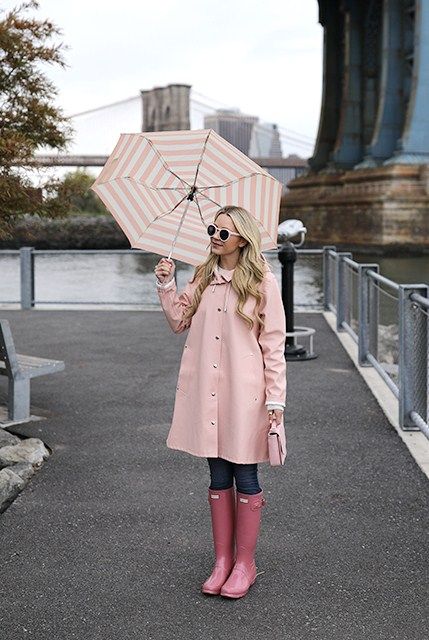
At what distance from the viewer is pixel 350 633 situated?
355 centimetres

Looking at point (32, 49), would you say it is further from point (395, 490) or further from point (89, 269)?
point (89, 269)

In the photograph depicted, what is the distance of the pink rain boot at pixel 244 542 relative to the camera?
151 inches

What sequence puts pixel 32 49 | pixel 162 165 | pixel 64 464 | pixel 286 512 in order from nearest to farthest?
pixel 162 165 → pixel 286 512 → pixel 64 464 → pixel 32 49

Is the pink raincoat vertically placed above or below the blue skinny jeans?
above

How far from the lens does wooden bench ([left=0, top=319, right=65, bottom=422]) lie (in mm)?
6559

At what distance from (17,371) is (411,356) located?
2.64 metres

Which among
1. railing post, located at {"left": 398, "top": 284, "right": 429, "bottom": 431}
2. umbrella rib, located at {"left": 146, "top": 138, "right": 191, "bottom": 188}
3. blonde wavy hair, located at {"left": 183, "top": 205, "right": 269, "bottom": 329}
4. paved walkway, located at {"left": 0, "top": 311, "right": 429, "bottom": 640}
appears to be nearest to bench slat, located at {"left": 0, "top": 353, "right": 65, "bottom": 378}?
paved walkway, located at {"left": 0, "top": 311, "right": 429, "bottom": 640}

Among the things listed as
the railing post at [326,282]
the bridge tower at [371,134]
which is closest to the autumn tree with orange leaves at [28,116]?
the railing post at [326,282]

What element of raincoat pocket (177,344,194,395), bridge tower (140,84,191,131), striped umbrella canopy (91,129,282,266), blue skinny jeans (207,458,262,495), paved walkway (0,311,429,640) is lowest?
paved walkway (0,311,429,640)

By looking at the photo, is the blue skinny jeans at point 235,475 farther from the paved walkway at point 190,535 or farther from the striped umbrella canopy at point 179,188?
the striped umbrella canopy at point 179,188

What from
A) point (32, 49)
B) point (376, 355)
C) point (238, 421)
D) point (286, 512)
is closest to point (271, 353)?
point (238, 421)

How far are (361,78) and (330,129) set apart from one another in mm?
4938

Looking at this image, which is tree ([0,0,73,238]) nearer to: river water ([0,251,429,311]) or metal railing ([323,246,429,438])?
metal railing ([323,246,429,438])

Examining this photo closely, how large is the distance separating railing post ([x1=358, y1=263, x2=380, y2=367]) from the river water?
5233 millimetres
